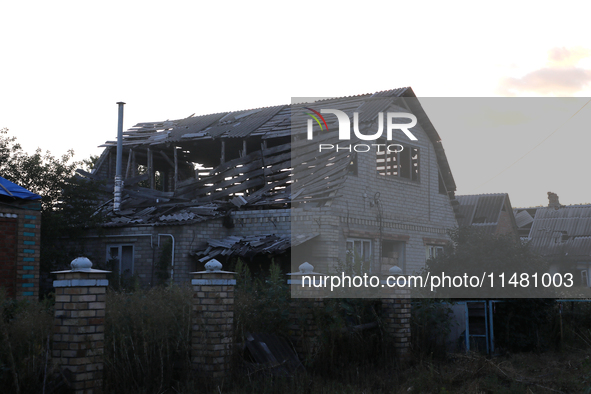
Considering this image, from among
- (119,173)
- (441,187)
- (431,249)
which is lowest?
(431,249)

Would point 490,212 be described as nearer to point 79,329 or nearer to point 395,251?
point 395,251

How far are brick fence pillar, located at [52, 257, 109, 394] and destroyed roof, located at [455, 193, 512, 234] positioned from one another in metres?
28.3

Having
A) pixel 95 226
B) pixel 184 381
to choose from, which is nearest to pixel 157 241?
pixel 95 226

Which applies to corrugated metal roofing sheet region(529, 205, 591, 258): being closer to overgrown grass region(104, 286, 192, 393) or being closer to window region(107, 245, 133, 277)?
window region(107, 245, 133, 277)

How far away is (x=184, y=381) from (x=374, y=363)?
3428mm

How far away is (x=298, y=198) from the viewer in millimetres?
14336

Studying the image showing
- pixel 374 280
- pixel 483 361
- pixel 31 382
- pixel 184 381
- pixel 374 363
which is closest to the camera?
pixel 31 382

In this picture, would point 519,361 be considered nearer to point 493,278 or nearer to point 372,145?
point 493,278

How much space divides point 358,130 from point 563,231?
25.4m

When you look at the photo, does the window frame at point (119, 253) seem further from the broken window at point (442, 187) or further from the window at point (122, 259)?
the broken window at point (442, 187)

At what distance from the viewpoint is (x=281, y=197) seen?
48.5 feet

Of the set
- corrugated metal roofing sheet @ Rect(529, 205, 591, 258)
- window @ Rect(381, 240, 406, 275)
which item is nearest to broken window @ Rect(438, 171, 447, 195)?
window @ Rect(381, 240, 406, 275)

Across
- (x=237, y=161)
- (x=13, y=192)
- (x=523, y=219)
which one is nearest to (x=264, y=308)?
(x=13, y=192)

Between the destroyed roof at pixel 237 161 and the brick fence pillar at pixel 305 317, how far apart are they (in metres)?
6.09
